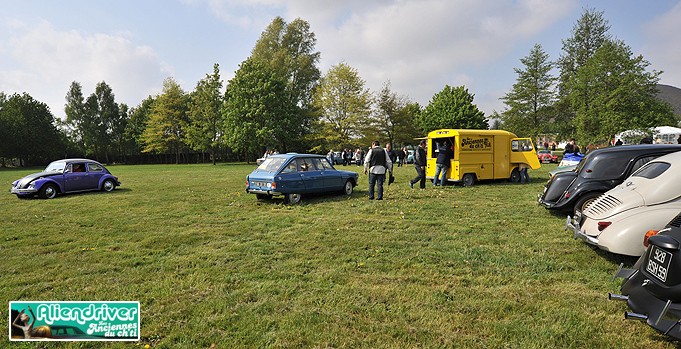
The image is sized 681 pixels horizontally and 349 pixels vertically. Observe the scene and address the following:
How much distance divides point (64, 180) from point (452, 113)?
46989mm

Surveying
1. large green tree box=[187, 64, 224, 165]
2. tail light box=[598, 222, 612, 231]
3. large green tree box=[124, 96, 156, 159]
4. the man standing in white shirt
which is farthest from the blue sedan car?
large green tree box=[124, 96, 156, 159]

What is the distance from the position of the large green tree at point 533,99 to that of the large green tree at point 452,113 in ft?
21.6

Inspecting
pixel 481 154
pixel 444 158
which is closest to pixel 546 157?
pixel 481 154

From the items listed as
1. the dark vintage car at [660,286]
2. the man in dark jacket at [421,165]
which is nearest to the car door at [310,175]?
the man in dark jacket at [421,165]

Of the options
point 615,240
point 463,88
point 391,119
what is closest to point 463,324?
point 615,240

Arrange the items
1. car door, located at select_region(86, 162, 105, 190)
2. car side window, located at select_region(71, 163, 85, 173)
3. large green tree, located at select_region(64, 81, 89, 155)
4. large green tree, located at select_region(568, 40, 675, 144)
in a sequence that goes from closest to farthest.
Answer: car side window, located at select_region(71, 163, 85, 173) < car door, located at select_region(86, 162, 105, 190) < large green tree, located at select_region(568, 40, 675, 144) < large green tree, located at select_region(64, 81, 89, 155)

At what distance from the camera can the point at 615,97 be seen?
1165 inches

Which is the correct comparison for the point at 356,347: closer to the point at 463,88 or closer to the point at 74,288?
the point at 74,288

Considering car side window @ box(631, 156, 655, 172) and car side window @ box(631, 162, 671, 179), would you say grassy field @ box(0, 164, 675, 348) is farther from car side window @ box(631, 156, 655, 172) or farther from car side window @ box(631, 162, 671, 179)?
car side window @ box(631, 156, 655, 172)

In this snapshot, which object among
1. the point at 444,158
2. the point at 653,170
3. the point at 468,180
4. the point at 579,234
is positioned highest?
the point at 444,158

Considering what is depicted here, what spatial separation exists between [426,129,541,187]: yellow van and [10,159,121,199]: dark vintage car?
1374cm

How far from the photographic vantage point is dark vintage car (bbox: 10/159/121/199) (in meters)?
13.0

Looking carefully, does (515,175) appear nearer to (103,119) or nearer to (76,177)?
(76,177)

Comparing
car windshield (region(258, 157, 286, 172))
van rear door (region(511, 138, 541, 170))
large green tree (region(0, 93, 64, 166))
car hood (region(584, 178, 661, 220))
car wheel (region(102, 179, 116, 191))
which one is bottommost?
car wheel (region(102, 179, 116, 191))
